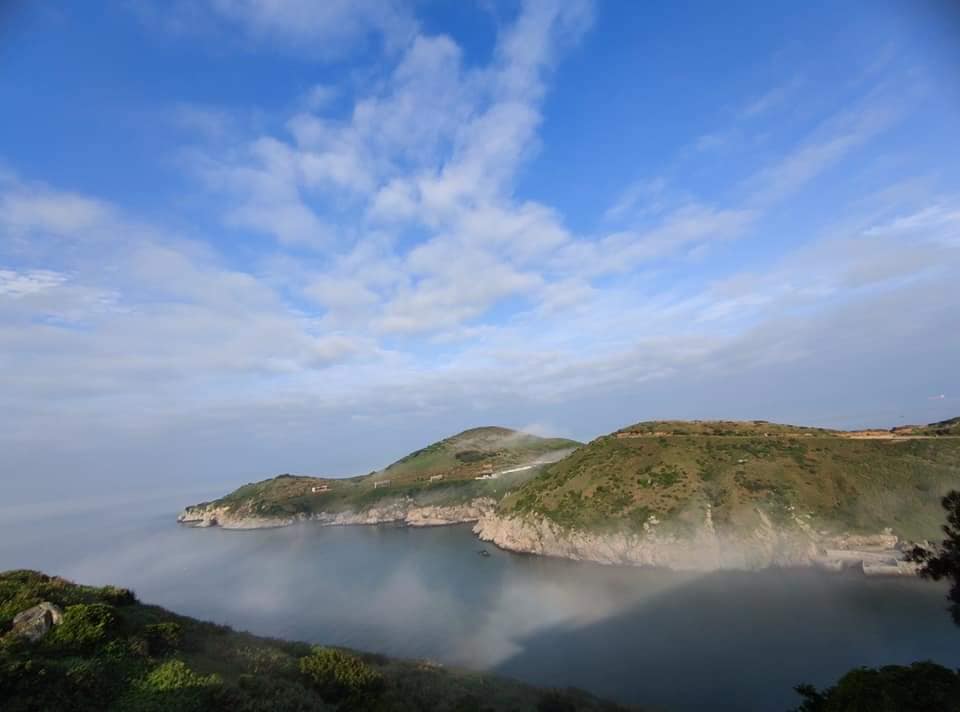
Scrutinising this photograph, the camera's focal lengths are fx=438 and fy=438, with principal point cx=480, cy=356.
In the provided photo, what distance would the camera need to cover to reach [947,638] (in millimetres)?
49906

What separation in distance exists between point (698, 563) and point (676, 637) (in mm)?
29172

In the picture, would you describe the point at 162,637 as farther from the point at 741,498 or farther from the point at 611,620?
the point at 741,498

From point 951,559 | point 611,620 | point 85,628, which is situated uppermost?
point 85,628

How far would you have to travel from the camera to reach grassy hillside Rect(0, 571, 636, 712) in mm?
15891

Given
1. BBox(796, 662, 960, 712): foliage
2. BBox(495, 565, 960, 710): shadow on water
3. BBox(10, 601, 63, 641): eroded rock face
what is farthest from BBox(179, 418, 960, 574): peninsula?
BBox(10, 601, 63, 641): eroded rock face

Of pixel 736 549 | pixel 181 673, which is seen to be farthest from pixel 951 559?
pixel 736 549

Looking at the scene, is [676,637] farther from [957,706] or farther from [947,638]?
[957,706]

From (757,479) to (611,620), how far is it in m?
48.3

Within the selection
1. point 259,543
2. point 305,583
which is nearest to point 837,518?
point 305,583

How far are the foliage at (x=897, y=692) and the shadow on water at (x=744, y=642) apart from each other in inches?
1132

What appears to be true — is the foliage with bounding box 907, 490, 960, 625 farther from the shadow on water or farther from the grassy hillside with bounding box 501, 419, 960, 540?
the grassy hillside with bounding box 501, 419, 960, 540

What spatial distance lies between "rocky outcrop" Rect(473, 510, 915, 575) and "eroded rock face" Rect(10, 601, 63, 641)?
9121cm

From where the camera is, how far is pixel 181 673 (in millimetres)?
18078

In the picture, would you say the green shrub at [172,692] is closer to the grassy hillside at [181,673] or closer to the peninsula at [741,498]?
the grassy hillside at [181,673]
